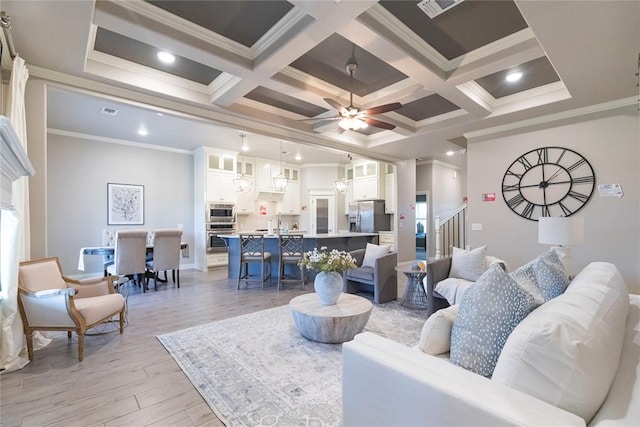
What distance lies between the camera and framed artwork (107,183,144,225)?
645 centimetres

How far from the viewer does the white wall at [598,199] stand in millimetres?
4000

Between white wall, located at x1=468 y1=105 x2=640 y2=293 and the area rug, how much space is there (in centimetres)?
258

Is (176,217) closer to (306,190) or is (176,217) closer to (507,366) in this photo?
(306,190)

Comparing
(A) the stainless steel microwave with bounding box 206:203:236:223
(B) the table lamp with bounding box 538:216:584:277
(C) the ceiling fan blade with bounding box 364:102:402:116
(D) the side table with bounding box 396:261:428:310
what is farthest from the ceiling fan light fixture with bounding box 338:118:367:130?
(A) the stainless steel microwave with bounding box 206:203:236:223

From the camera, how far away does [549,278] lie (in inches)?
66.5

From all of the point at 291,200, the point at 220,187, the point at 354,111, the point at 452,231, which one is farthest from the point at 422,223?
the point at 354,111

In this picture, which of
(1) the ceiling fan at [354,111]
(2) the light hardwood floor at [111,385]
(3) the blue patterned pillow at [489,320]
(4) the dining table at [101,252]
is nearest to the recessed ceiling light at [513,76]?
(1) the ceiling fan at [354,111]

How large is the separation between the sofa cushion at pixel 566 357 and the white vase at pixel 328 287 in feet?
6.77

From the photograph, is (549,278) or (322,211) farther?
(322,211)

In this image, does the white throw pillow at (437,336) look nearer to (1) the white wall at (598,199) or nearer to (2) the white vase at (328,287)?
(2) the white vase at (328,287)

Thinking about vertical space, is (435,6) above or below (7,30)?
above

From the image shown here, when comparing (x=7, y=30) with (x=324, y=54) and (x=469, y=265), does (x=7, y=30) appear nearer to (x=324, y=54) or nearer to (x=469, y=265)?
(x=324, y=54)

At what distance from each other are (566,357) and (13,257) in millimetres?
3582

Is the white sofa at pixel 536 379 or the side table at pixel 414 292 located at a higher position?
the white sofa at pixel 536 379
